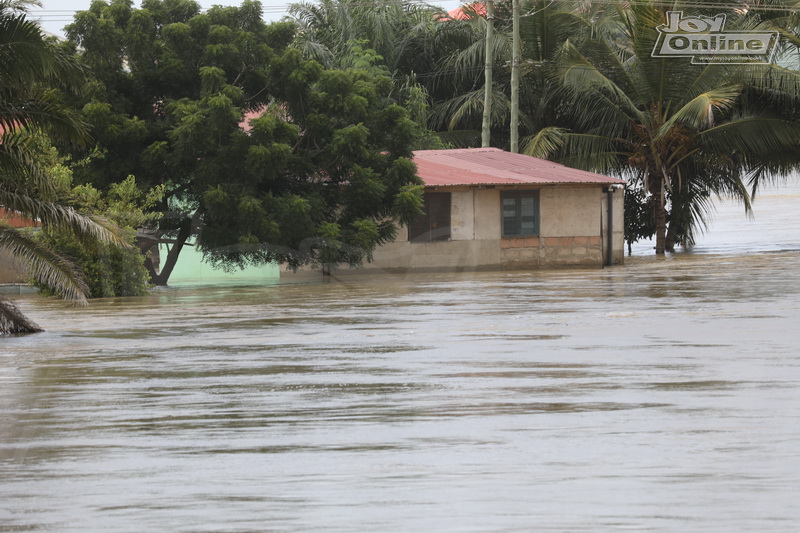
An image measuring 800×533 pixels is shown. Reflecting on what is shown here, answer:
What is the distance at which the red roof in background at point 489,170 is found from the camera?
32156 millimetres

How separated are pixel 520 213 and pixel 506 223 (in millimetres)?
435

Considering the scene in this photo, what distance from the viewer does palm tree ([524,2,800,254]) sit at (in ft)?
120

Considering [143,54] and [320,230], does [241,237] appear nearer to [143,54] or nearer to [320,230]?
[320,230]

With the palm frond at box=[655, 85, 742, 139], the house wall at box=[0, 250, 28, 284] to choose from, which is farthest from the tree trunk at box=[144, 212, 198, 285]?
the palm frond at box=[655, 85, 742, 139]

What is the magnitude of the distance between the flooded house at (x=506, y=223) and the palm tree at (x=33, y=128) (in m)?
15.6

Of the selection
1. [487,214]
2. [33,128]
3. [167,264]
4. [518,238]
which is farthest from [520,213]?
[33,128]

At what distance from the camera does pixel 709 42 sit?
38500 millimetres

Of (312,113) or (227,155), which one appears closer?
(227,155)

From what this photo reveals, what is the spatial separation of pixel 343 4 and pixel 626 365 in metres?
36.8

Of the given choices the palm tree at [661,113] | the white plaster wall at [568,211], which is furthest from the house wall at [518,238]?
the palm tree at [661,113]

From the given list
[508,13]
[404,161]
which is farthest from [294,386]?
[508,13]

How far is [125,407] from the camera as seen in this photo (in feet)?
33.1

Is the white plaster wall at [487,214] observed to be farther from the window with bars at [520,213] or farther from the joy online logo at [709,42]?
the joy online logo at [709,42]

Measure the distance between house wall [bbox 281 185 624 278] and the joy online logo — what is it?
6.16 metres
